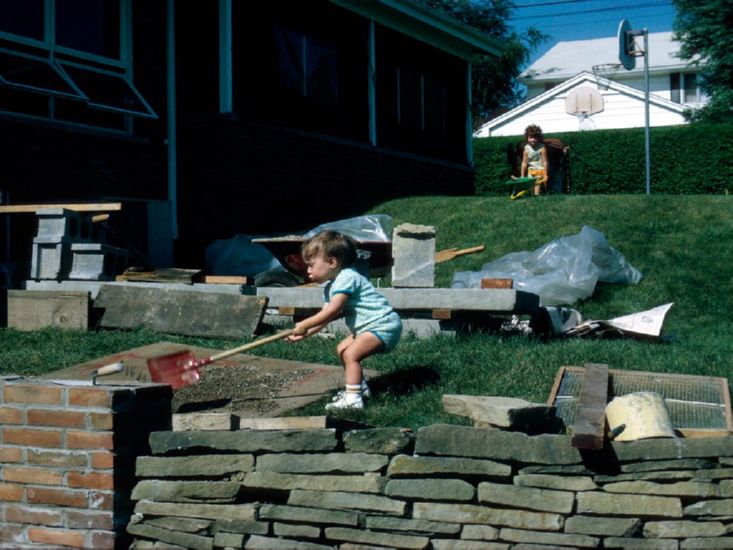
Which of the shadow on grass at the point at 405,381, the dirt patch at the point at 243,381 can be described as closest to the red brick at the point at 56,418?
the dirt patch at the point at 243,381

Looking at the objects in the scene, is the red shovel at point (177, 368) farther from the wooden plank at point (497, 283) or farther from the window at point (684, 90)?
the window at point (684, 90)

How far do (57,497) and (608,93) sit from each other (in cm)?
3902

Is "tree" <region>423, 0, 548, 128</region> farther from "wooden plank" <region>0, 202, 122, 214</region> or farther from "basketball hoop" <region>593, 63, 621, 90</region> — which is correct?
"wooden plank" <region>0, 202, 122, 214</region>

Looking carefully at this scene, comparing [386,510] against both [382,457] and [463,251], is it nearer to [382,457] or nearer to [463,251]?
[382,457]

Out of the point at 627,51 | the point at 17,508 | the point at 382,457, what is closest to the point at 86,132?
the point at 17,508

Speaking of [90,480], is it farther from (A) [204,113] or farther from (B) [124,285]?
(A) [204,113]

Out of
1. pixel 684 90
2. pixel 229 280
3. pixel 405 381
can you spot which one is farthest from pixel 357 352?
pixel 684 90

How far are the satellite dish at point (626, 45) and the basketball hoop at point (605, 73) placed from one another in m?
23.8

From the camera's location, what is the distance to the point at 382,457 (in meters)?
3.77

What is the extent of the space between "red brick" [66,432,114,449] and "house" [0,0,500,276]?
5508 millimetres

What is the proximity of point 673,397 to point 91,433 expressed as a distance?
8.76 feet

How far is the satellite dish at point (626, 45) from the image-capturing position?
1697cm

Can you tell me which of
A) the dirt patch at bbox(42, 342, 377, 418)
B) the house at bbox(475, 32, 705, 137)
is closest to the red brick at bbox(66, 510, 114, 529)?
the dirt patch at bbox(42, 342, 377, 418)

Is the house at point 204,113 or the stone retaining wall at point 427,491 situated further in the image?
the house at point 204,113
